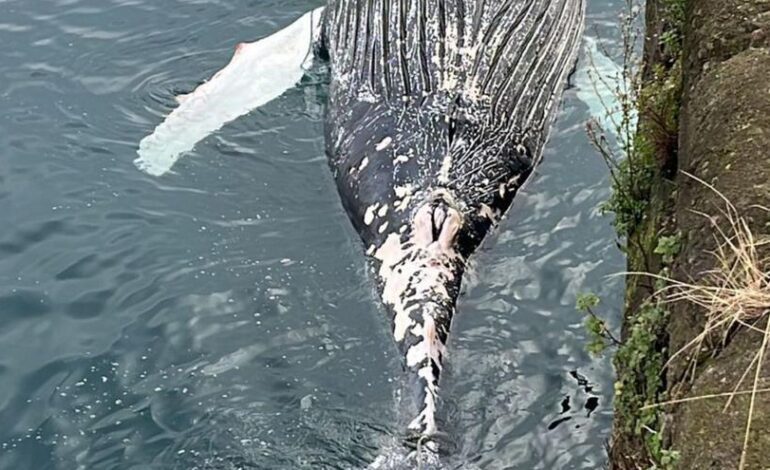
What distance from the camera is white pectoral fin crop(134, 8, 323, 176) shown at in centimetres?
696

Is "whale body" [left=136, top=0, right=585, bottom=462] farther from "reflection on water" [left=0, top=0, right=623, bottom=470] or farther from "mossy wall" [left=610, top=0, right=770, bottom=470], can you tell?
"mossy wall" [left=610, top=0, right=770, bottom=470]

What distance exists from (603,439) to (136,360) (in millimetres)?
2318

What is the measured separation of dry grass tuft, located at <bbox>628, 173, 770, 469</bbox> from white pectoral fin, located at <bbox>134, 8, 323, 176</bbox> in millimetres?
4179

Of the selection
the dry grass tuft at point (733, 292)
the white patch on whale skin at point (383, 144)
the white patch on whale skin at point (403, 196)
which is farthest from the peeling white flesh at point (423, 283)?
the dry grass tuft at point (733, 292)

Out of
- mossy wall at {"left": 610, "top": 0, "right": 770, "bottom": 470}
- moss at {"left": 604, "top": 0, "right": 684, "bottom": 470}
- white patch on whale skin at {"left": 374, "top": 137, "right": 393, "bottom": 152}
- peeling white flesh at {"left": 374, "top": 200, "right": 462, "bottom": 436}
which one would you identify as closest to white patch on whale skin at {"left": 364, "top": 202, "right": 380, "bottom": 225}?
peeling white flesh at {"left": 374, "top": 200, "right": 462, "bottom": 436}

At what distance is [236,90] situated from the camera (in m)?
7.43

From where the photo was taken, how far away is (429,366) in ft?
15.8

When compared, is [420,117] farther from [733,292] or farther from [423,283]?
[733,292]

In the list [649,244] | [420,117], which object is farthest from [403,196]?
[649,244]

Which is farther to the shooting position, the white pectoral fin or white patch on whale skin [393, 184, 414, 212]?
the white pectoral fin

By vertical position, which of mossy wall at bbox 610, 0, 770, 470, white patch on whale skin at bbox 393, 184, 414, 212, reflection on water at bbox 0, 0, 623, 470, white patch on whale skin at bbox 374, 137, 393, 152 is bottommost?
reflection on water at bbox 0, 0, 623, 470

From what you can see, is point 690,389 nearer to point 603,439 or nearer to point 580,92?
point 603,439

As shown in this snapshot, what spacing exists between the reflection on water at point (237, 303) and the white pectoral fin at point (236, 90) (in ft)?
0.33

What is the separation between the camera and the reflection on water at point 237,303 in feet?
16.3
